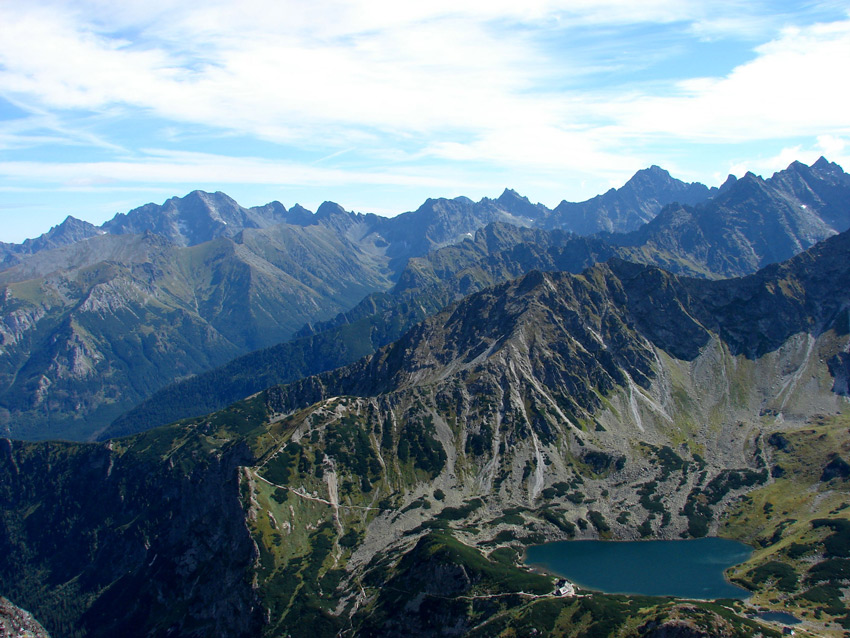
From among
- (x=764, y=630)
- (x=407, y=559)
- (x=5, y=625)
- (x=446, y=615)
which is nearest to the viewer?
(x=5, y=625)


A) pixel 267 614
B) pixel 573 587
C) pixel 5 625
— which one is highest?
pixel 5 625

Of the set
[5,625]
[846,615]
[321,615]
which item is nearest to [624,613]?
[846,615]

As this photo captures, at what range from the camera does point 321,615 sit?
18862cm

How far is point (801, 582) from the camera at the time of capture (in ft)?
589

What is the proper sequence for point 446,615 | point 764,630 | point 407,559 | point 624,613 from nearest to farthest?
point 764,630 < point 624,613 < point 446,615 < point 407,559

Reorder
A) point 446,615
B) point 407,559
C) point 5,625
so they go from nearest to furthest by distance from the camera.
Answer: point 5,625 < point 446,615 < point 407,559

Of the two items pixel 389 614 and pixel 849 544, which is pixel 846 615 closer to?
pixel 849 544

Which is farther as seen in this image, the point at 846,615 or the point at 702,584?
the point at 702,584

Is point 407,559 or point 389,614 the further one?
point 407,559

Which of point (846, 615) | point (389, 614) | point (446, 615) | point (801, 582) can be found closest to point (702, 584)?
point (801, 582)

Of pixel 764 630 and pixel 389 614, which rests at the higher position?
A: pixel 764 630

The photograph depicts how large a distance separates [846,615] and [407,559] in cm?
13585

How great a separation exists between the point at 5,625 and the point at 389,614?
15318 cm

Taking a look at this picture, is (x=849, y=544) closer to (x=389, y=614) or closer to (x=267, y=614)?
(x=389, y=614)
